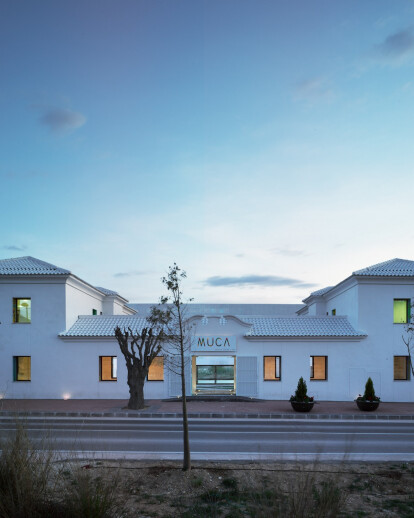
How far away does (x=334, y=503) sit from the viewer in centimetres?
652

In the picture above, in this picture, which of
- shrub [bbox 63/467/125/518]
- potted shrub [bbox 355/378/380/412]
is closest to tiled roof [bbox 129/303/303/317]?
potted shrub [bbox 355/378/380/412]

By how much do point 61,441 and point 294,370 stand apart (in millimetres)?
14872

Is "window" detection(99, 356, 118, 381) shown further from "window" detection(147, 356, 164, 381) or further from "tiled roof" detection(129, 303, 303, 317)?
"tiled roof" detection(129, 303, 303, 317)

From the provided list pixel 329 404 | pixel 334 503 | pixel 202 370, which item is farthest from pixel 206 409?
pixel 334 503

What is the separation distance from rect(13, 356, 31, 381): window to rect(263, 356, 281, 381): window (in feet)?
44.6

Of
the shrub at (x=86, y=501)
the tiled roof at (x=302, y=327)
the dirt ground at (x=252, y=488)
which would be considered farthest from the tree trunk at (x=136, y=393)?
the shrub at (x=86, y=501)

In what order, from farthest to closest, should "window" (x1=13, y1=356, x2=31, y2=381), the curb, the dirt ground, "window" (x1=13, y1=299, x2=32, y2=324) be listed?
"window" (x1=13, y1=299, x2=32, y2=324), "window" (x1=13, y1=356, x2=31, y2=381), the curb, the dirt ground

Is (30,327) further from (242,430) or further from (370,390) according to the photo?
(370,390)

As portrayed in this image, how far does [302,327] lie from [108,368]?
11515 mm

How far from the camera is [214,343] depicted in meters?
26.3

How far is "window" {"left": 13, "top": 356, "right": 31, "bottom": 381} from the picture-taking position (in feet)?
87.2

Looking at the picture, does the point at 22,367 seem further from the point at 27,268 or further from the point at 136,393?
the point at 136,393

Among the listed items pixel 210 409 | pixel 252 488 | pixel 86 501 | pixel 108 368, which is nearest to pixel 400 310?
pixel 210 409

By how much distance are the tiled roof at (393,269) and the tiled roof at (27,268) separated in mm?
17198
